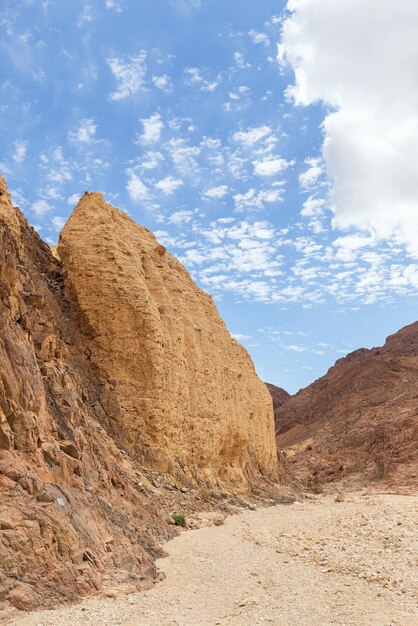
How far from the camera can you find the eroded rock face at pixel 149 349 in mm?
20047

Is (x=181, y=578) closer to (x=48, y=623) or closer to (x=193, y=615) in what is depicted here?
(x=193, y=615)

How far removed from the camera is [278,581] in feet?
33.6

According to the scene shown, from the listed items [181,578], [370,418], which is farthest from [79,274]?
[370,418]

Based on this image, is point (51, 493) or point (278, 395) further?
point (278, 395)

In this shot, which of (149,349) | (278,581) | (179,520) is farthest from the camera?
(149,349)

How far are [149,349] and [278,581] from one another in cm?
1137

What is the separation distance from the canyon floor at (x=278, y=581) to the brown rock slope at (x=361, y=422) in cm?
2166

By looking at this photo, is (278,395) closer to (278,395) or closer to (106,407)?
(278,395)

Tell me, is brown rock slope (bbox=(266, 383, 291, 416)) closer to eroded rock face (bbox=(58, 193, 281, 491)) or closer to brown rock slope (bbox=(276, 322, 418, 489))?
brown rock slope (bbox=(276, 322, 418, 489))

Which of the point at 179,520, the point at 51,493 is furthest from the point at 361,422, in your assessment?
the point at 51,493

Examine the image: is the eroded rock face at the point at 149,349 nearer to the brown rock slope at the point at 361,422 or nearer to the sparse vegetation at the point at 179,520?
the sparse vegetation at the point at 179,520

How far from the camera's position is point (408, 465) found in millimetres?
38531

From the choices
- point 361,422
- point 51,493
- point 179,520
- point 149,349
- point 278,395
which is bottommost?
point 179,520

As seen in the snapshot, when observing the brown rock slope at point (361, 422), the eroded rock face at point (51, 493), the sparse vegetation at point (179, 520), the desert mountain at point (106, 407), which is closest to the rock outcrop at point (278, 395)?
the brown rock slope at point (361, 422)
